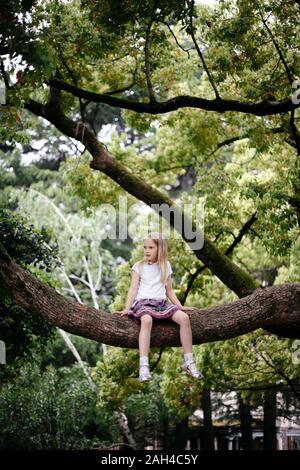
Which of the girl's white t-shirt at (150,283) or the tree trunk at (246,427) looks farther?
the tree trunk at (246,427)

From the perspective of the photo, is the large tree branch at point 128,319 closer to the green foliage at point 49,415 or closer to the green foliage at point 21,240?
the green foliage at point 21,240

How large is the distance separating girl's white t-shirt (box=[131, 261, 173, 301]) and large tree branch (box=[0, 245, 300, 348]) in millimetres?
372

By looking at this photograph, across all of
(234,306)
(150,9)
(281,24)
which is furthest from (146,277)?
(281,24)

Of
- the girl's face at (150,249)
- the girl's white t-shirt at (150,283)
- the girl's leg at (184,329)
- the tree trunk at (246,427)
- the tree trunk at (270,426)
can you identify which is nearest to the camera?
the girl's leg at (184,329)

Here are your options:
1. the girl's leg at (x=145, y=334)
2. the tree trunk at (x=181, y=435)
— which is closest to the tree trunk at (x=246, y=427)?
the tree trunk at (x=181, y=435)

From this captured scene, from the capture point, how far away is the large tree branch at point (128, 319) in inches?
222

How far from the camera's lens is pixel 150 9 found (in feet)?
22.5

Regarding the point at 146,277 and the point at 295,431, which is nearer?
the point at 146,277

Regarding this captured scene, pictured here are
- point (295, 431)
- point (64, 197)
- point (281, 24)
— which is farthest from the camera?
point (64, 197)

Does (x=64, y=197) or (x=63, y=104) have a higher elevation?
(x=64, y=197)

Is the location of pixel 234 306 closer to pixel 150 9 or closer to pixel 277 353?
pixel 150 9

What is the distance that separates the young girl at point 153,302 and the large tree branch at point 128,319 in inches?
4.1

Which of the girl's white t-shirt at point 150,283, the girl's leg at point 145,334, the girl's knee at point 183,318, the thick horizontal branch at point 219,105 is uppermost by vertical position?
the thick horizontal branch at point 219,105

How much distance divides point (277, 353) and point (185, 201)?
3.07 m
